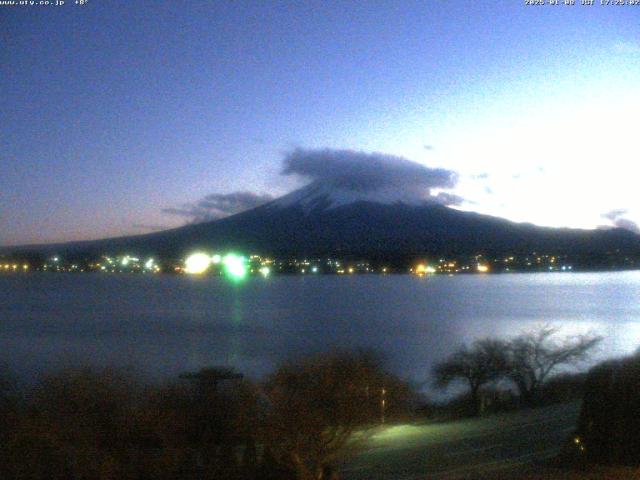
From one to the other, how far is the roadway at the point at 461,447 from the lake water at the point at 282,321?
189 centimetres

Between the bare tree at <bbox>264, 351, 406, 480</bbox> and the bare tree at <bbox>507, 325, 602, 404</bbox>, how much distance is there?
12.5 meters

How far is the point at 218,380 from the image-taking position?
28.8ft

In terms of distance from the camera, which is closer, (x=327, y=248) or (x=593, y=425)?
(x=593, y=425)

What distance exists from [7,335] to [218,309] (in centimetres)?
1854

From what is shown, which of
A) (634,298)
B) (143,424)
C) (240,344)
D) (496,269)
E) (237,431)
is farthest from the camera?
(496,269)

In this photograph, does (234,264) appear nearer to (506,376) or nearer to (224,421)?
(506,376)

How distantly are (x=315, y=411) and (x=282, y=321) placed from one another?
3935 centimetres

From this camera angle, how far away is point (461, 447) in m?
12.7

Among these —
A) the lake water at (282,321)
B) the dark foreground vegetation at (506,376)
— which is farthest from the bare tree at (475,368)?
the lake water at (282,321)

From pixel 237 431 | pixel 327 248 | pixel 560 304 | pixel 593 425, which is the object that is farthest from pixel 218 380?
pixel 327 248

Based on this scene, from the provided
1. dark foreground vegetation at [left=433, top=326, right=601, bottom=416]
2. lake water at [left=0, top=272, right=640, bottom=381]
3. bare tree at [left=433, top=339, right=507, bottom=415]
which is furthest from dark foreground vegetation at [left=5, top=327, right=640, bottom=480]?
bare tree at [left=433, top=339, right=507, bottom=415]

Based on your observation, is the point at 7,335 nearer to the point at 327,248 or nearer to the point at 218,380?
the point at 218,380

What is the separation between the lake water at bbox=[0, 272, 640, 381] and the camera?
3014 cm

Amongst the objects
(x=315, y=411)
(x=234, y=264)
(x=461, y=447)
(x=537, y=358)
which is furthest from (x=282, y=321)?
(x=234, y=264)
